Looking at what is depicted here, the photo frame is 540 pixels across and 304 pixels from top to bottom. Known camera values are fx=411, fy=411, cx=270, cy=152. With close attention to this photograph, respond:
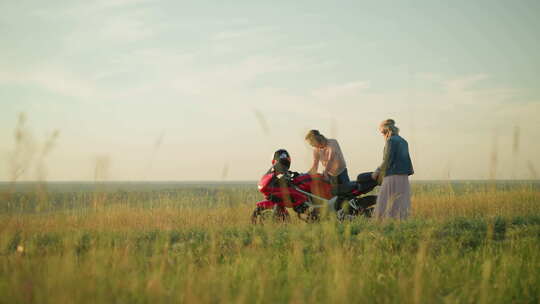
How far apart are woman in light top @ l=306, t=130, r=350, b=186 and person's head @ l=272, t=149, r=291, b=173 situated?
55 cm

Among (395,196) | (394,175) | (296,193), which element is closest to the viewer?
(296,193)

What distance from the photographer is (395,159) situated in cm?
820

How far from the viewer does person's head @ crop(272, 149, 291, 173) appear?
25.7 ft

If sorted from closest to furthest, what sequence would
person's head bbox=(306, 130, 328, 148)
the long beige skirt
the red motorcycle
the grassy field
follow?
the grassy field → the red motorcycle → the long beige skirt → person's head bbox=(306, 130, 328, 148)

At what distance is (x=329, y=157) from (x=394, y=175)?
4.42ft

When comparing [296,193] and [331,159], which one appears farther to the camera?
[331,159]

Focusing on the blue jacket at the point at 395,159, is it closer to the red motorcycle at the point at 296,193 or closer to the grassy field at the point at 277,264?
the red motorcycle at the point at 296,193

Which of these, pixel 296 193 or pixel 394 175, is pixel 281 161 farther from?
pixel 394 175

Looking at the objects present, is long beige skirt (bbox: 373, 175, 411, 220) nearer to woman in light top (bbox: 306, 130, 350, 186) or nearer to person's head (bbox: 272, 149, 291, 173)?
woman in light top (bbox: 306, 130, 350, 186)

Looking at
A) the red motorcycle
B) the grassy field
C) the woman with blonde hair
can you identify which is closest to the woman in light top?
the red motorcycle

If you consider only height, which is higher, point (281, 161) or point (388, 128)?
point (388, 128)

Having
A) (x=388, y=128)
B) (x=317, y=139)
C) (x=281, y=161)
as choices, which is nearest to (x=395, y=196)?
(x=388, y=128)

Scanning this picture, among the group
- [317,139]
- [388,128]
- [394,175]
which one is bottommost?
[394,175]

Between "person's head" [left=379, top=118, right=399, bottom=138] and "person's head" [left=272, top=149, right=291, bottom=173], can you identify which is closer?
"person's head" [left=272, top=149, right=291, bottom=173]
